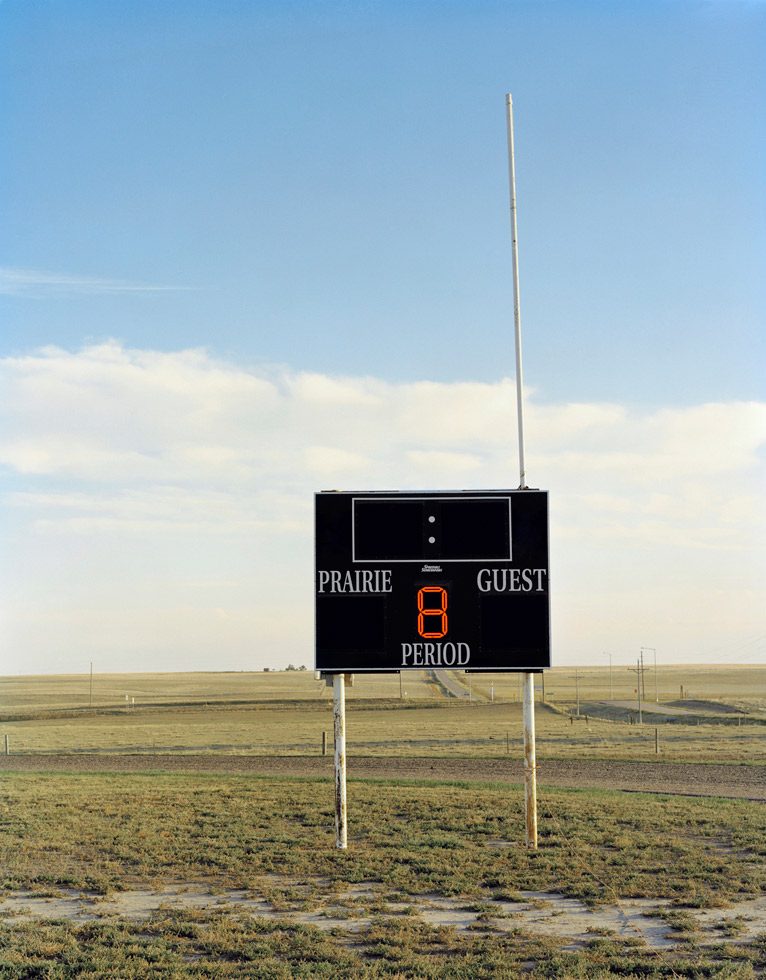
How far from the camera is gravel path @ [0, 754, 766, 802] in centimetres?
2527

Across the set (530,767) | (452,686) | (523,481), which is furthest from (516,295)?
(452,686)

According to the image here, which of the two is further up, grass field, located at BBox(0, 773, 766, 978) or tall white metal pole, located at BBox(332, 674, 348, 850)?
tall white metal pole, located at BBox(332, 674, 348, 850)

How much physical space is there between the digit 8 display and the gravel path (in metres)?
12.0

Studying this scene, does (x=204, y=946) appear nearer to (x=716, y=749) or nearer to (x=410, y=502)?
(x=410, y=502)

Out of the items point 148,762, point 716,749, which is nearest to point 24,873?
point 148,762

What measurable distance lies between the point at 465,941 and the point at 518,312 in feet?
29.6

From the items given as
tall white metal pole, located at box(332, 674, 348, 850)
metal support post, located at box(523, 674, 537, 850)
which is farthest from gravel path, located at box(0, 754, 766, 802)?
tall white metal pole, located at box(332, 674, 348, 850)

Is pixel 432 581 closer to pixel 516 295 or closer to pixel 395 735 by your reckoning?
pixel 516 295

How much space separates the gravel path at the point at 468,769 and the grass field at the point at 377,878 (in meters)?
3.27

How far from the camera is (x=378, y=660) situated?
14.1m

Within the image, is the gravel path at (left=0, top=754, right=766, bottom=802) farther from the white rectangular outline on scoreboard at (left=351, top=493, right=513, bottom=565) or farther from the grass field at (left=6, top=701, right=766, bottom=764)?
the white rectangular outline on scoreboard at (left=351, top=493, right=513, bottom=565)

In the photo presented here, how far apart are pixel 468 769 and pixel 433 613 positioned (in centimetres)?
1647

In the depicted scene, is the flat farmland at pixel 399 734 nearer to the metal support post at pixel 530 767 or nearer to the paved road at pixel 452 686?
the metal support post at pixel 530 767

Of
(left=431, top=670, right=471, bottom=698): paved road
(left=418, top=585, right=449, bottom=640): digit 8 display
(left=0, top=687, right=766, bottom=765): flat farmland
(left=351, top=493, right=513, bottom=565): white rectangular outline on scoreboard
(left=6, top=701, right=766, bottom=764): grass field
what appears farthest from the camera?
(left=431, top=670, right=471, bottom=698): paved road
